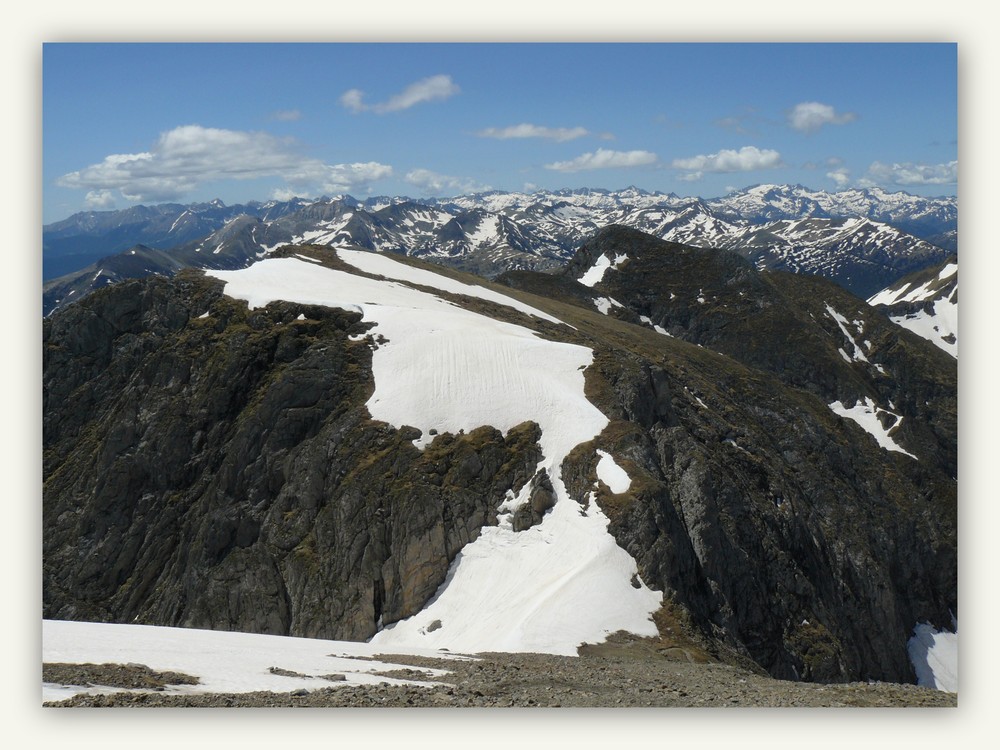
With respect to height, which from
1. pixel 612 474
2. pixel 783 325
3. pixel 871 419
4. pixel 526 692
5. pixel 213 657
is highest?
pixel 783 325

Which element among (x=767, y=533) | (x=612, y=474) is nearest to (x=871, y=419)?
(x=767, y=533)

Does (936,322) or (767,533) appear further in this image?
(936,322)

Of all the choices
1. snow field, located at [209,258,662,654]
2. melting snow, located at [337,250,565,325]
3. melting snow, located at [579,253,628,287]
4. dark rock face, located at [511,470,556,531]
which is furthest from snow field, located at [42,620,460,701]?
melting snow, located at [579,253,628,287]

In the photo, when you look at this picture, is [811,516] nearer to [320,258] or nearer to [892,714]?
[892,714]

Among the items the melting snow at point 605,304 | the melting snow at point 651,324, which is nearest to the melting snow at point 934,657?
the melting snow at point 605,304

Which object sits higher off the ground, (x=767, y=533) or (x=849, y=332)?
(x=849, y=332)

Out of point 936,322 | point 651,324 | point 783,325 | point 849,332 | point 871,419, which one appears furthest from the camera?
point 936,322

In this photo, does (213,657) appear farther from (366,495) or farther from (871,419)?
(871,419)

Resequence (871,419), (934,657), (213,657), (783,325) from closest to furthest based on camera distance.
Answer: (213,657), (934,657), (871,419), (783,325)
